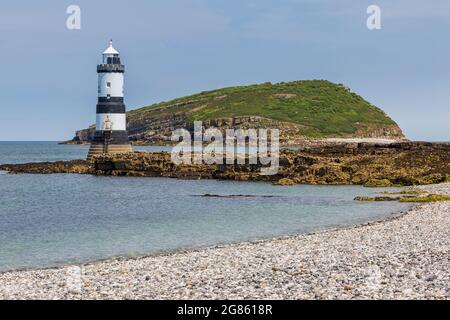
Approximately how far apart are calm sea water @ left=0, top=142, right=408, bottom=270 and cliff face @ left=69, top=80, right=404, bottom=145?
9639 cm

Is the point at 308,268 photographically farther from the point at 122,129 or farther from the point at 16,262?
the point at 122,129

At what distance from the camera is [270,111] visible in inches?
6909

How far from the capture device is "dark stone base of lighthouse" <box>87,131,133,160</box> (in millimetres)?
80000

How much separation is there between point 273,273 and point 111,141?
65.6m

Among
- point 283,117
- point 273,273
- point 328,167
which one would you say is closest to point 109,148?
point 328,167

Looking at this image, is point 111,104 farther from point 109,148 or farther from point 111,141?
point 109,148

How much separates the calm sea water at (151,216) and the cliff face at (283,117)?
96.4m

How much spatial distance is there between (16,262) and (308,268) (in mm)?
11314

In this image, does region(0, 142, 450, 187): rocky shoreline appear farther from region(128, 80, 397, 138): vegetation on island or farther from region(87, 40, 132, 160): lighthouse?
region(128, 80, 397, 138): vegetation on island

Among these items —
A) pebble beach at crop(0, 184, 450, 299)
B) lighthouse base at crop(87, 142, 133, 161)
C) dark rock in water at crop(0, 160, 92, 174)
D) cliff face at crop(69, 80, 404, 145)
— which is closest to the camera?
pebble beach at crop(0, 184, 450, 299)

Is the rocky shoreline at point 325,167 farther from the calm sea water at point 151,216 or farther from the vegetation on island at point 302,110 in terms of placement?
the vegetation on island at point 302,110

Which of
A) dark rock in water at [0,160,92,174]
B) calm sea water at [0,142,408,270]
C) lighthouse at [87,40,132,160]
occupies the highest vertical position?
lighthouse at [87,40,132,160]

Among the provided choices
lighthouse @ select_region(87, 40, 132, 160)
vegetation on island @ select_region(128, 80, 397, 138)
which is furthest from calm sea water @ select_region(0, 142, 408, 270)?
vegetation on island @ select_region(128, 80, 397, 138)

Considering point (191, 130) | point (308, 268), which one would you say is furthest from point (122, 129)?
point (191, 130)
